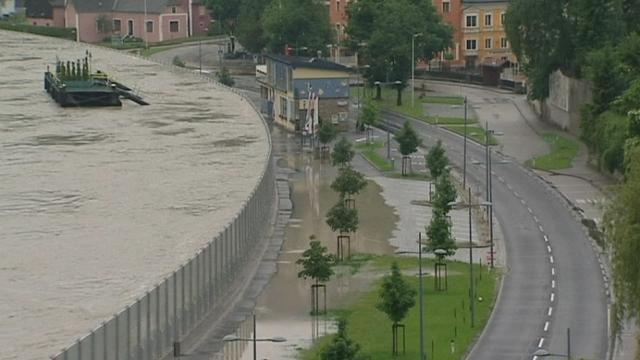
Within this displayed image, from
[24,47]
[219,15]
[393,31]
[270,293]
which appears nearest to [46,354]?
[270,293]

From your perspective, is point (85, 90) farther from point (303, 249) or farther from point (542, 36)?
point (303, 249)

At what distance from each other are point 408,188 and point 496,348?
30.5 metres

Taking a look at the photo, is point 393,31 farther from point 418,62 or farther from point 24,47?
point 24,47

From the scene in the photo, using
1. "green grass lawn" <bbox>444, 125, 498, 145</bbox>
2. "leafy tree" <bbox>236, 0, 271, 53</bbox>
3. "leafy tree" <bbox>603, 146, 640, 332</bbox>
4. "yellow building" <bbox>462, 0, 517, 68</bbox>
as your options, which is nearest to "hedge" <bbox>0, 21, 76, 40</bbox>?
"leafy tree" <bbox>236, 0, 271, 53</bbox>

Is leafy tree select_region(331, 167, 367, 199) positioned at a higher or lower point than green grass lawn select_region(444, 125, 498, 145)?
higher

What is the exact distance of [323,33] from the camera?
4739 inches

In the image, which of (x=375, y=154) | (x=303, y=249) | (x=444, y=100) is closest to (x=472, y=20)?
(x=444, y=100)

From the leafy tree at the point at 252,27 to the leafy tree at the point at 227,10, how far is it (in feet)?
22.7

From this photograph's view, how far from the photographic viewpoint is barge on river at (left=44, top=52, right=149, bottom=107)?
87.6 metres

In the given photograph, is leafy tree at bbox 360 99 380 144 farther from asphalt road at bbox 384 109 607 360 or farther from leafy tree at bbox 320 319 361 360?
leafy tree at bbox 320 319 361 360

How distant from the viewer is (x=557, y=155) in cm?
8369

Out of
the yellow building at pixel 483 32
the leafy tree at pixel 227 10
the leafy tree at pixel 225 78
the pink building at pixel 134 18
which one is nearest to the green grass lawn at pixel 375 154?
the leafy tree at pixel 225 78

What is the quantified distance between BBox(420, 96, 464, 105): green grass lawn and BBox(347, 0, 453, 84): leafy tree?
1.61 meters

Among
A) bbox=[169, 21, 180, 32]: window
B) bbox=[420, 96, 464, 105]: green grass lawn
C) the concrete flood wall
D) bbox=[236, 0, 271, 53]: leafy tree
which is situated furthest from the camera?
bbox=[169, 21, 180, 32]: window
